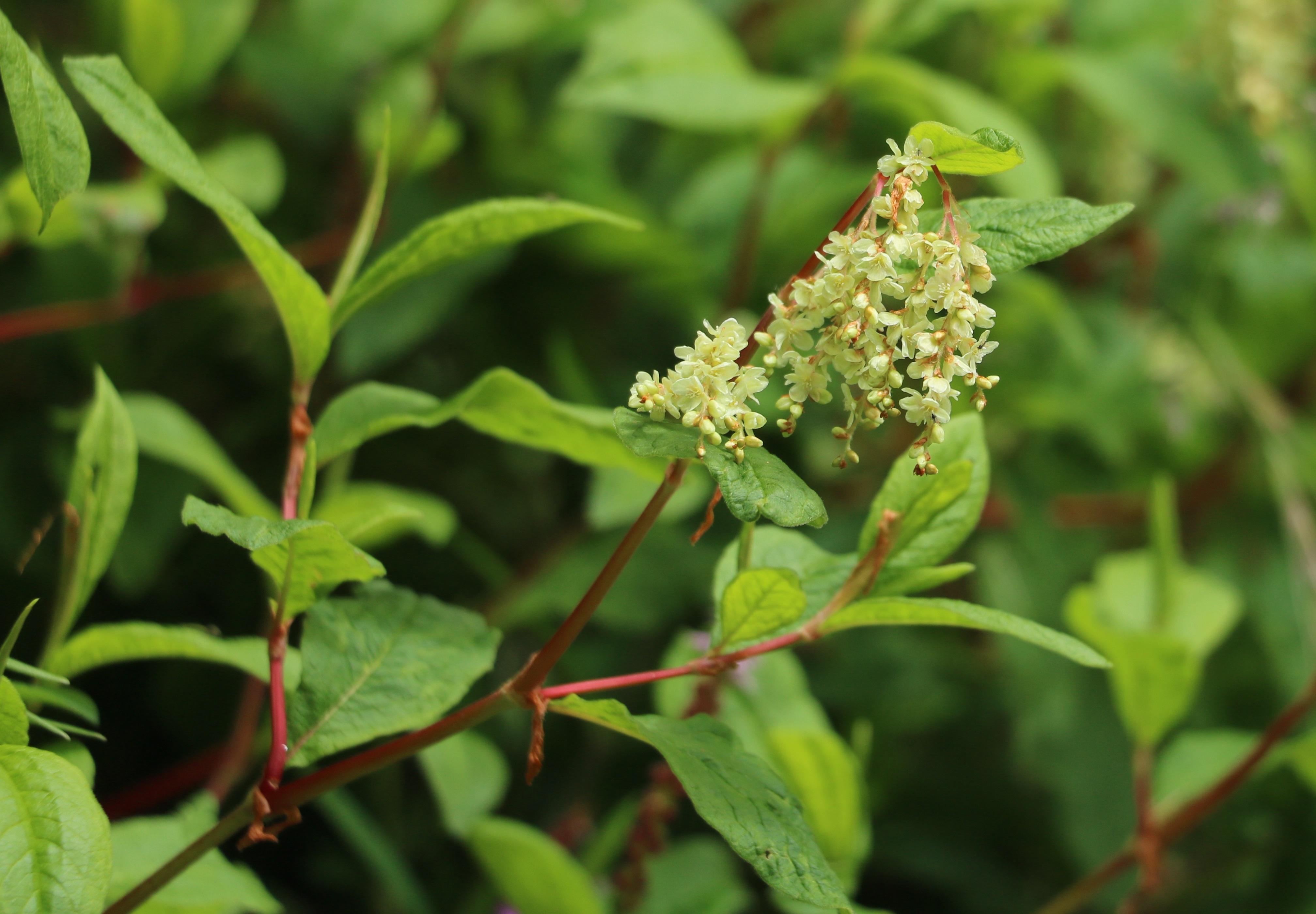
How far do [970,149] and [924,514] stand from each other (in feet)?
0.42

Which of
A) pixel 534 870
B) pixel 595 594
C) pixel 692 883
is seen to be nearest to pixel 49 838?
pixel 595 594

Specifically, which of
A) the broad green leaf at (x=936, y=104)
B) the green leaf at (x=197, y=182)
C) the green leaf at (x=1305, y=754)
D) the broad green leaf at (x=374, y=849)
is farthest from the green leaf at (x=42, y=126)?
the green leaf at (x=1305, y=754)

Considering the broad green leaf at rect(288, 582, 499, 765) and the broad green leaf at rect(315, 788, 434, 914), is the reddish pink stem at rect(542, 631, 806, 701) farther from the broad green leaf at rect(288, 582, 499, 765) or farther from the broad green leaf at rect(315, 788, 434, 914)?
the broad green leaf at rect(315, 788, 434, 914)

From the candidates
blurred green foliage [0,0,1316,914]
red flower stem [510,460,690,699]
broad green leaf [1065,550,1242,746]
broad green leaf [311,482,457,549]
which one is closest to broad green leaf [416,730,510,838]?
blurred green foliage [0,0,1316,914]

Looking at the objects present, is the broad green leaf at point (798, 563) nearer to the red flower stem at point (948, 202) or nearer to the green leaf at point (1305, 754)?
the red flower stem at point (948, 202)

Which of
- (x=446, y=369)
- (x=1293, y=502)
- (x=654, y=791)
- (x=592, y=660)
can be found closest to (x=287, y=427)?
(x=446, y=369)

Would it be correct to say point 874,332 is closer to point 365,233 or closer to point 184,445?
point 365,233

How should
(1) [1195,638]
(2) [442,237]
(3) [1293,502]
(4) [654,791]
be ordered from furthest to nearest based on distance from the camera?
(3) [1293,502] → (1) [1195,638] → (4) [654,791] → (2) [442,237]

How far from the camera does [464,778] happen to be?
1.82 ft

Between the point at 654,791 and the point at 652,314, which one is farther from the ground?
the point at 652,314

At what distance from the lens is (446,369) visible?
0.89m

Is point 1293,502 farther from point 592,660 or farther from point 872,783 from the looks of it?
point 592,660

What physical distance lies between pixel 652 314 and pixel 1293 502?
0.52 metres

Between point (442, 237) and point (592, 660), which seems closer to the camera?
point (442, 237)
